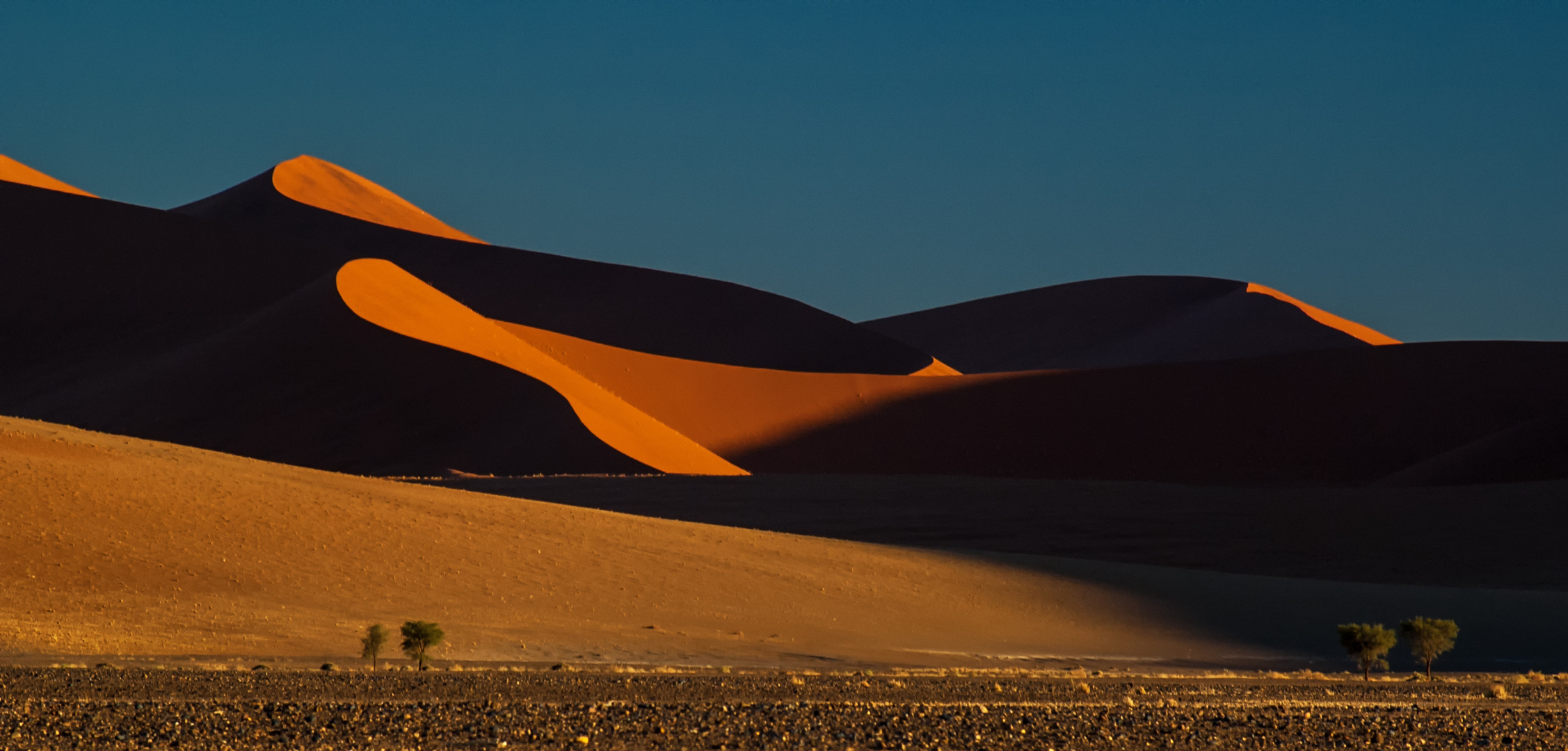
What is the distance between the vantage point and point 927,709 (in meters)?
13.7

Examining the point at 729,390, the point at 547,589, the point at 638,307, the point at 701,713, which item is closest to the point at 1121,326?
the point at 638,307

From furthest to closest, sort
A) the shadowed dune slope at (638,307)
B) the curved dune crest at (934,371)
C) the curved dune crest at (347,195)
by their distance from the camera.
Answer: the curved dune crest at (347,195) → the shadowed dune slope at (638,307) → the curved dune crest at (934,371)

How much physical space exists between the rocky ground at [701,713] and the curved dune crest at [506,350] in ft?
111

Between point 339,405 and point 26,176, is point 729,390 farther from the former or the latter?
point 26,176

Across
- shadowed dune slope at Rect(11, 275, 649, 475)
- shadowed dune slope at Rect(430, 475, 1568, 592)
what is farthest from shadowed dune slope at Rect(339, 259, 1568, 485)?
shadowed dune slope at Rect(430, 475, 1568, 592)

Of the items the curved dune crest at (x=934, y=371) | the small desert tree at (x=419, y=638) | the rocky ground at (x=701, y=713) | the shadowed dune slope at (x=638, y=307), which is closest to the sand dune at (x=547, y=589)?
the small desert tree at (x=419, y=638)

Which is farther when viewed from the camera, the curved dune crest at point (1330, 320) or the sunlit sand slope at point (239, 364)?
the curved dune crest at point (1330, 320)

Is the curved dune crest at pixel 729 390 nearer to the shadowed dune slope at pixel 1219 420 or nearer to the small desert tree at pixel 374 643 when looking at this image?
the shadowed dune slope at pixel 1219 420

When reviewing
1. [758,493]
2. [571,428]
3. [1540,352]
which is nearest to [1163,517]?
[758,493]

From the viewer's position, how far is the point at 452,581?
79.7ft

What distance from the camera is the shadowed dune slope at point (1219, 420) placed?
60.2 m

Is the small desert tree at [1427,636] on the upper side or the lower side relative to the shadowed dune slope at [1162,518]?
lower

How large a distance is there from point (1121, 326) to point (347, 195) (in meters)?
58.9

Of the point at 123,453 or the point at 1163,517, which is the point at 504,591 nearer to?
the point at 123,453
